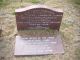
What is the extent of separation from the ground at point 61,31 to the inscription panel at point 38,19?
7.5 inches

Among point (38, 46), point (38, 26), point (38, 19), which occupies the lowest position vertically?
point (38, 46)

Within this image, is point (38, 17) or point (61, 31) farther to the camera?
point (61, 31)

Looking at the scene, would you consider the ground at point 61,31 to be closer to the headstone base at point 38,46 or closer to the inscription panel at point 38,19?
the headstone base at point 38,46

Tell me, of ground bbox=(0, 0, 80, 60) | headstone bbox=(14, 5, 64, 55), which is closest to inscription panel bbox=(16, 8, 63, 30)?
headstone bbox=(14, 5, 64, 55)

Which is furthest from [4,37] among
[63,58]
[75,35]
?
[75,35]

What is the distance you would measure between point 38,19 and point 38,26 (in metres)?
0.14

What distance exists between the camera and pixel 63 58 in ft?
7.77

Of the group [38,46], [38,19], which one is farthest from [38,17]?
[38,46]

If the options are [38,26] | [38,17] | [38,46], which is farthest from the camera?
[38,26]

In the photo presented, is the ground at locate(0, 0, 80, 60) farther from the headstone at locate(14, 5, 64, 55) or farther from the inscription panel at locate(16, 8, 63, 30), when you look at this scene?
the inscription panel at locate(16, 8, 63, 30)

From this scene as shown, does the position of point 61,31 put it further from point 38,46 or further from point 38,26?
point 38,46

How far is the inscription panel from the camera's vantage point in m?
2.56

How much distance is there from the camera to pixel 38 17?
8.55 ft

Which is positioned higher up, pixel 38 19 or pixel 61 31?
pixel 38 19
